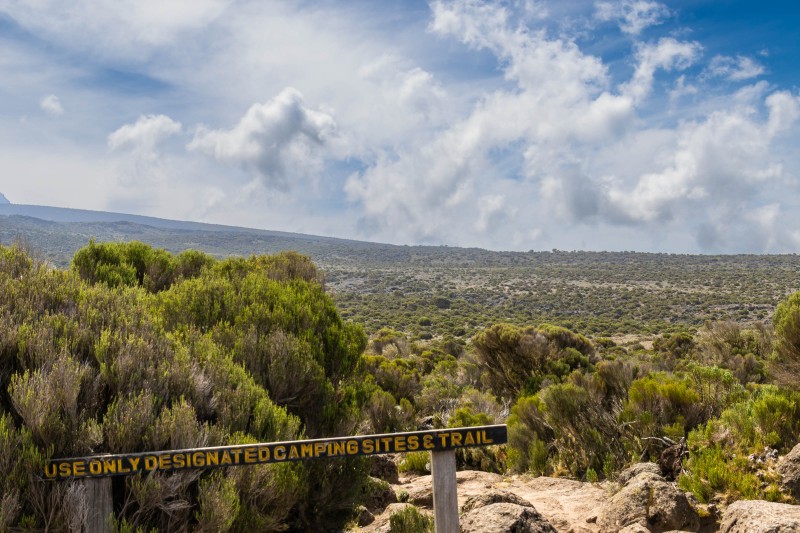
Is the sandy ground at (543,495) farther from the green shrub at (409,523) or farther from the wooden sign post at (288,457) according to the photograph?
the wooden sign post at (288,457)

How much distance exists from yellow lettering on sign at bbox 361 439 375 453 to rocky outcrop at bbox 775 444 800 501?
451 cm

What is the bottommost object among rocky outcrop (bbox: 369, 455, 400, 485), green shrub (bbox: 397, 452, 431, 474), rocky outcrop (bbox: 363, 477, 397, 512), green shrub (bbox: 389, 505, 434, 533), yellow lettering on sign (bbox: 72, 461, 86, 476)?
green shrub (bbox: 397, 452, 431, 474)

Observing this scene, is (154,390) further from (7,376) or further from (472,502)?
(472,502)

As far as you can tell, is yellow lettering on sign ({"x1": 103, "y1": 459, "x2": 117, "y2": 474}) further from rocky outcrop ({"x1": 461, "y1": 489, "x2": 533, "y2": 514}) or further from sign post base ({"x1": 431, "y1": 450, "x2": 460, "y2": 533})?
rocky outcrop ({"x1": 461, "y1": 489, "x2": 533, "y2": 514})

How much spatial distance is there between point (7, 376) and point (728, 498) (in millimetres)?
6997

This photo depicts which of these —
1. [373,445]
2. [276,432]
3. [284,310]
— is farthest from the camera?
[284,310]

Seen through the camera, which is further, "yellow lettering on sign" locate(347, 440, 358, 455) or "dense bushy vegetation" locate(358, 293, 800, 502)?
"dense bushy vegetation" locate(358, 293, 800, 502)

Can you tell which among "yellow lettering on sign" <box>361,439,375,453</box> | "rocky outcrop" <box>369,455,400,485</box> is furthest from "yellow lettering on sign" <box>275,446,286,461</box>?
"rocky outcrop" <box>369,455,400,485</box>

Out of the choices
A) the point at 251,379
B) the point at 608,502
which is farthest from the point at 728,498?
the point at 251,379

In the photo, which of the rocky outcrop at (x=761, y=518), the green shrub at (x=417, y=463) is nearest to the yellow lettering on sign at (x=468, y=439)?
the rocky outcrop at (x=761, y=518)

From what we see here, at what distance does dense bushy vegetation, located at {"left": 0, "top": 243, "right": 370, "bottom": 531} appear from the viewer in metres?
4.07

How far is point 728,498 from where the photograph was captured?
19.1ft

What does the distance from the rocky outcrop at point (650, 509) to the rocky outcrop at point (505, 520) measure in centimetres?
94

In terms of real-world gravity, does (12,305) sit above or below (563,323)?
above
